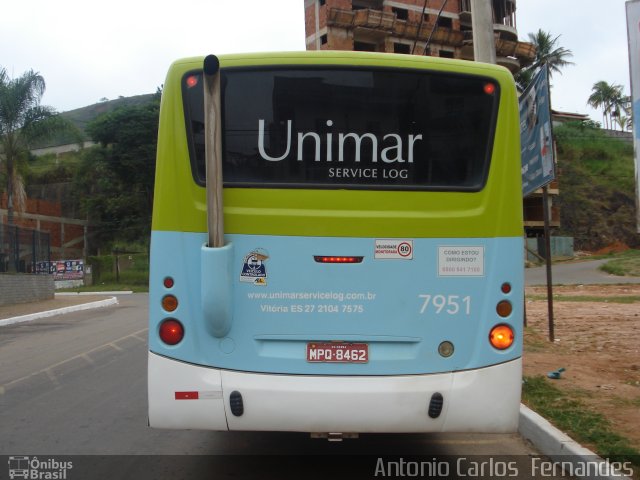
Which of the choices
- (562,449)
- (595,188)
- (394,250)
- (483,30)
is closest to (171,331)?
(394,250)

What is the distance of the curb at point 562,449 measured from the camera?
4715 millimetres

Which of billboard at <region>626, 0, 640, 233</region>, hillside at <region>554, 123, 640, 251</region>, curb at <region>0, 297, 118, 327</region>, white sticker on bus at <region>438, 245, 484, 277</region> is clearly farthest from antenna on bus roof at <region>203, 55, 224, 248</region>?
hillside at <region>554, 123, 640, 251</region>

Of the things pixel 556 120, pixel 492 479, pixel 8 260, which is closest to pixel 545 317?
pixel 492 479

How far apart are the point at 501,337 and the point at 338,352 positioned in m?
1.17

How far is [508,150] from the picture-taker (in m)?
4.75

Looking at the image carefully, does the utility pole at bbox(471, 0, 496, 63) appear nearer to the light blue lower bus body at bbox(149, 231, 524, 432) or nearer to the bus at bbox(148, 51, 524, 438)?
the bus at bbox(148, 51, 524, 438)

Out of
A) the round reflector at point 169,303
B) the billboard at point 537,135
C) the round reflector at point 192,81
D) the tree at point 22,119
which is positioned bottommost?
the round reflector at point 169,303

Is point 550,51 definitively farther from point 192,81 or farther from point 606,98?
point 192,81

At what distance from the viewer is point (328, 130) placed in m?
4.68

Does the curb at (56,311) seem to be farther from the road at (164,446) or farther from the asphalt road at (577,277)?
the asphalt road at (577,277)

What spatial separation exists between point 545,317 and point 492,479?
12.2 metres

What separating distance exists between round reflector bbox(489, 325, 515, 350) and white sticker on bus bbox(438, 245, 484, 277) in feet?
1.33

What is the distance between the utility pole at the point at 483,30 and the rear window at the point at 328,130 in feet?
20.7

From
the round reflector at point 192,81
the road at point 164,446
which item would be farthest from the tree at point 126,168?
the round reflector at point 192,81
